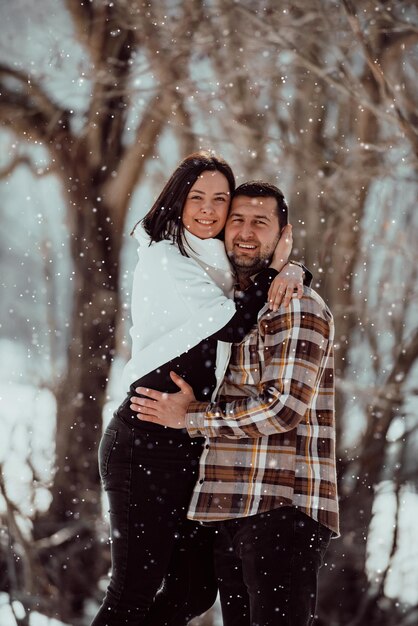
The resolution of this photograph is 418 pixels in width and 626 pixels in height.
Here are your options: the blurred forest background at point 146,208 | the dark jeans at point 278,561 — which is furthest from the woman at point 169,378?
the blurred forest background at point 146,208

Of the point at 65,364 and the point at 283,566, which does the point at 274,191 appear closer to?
the point at 283,566

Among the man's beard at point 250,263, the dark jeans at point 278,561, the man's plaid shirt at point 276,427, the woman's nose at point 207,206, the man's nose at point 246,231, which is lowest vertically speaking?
the dark jeans at point 278,561

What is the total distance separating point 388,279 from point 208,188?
199 cm

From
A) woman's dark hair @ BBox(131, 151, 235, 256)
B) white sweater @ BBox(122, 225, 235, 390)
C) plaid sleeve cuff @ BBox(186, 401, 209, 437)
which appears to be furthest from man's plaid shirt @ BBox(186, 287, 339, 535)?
woman's dark hair @ BBox(131, 151, 235, 256)

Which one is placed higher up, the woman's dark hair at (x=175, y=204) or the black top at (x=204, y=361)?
the woman's dark hair at (x=175, y=204)

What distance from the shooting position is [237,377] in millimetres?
1812

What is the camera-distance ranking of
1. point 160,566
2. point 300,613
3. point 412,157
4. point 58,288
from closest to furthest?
point 300,613
point 160,566
point 412,157
point 58,288

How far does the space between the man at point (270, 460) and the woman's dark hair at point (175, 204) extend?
1.02ft

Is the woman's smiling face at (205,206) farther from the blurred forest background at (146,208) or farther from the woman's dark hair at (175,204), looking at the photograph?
the blurred forest background at (146,208)

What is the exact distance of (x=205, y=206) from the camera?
1.86 metres

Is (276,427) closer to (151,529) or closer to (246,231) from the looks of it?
(151,529)

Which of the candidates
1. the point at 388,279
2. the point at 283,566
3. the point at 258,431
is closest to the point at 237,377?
the point at 258,431

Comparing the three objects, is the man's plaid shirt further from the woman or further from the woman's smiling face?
the woman's smiling face

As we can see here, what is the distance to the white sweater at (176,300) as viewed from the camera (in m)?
1.76
